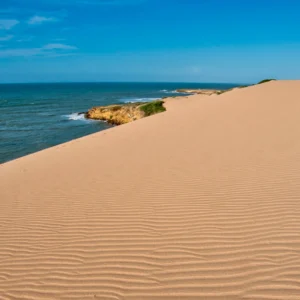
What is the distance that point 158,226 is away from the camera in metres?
4.67

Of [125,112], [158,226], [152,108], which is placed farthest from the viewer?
[125,112]

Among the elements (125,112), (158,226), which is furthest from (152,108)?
(158,226)

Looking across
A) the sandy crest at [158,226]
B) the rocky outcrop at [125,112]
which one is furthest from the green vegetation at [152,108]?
the sandy crest at [158,226]

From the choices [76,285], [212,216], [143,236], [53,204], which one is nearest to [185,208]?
Answer: [212,216]

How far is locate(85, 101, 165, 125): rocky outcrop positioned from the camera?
30.4 meters

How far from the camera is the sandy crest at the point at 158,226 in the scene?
3.33 m

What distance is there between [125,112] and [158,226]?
28363mm

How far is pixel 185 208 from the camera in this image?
5.25 meters

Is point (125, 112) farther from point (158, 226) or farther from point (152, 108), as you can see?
point (158, 226)

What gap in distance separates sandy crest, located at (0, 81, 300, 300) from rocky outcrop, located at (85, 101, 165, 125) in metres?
20.4

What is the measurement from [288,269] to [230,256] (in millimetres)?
638

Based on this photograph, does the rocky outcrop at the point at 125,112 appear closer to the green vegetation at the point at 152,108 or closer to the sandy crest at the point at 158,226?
the green vegetation at the point at 152,108

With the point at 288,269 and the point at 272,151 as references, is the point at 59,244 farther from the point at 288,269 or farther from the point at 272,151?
the point at 272,151

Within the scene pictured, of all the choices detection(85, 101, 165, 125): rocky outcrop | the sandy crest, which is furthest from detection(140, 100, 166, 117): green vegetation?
the sandy crest
